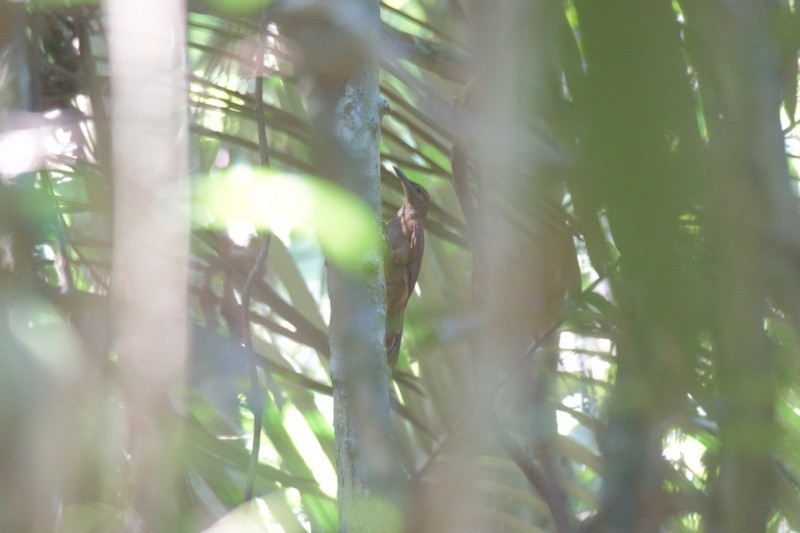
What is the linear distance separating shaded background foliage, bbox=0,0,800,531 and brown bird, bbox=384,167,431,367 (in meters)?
0.27

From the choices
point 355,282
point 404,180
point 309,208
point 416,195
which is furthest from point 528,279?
point 416,195

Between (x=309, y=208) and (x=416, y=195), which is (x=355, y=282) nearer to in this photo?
(x=309, y=208)

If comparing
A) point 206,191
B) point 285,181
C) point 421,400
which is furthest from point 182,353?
point 421,400

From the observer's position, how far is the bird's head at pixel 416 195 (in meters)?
3.13

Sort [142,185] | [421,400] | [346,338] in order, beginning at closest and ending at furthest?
[142,185] < [346,338] < [421,400]

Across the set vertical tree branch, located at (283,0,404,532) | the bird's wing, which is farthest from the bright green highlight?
the bird's wing

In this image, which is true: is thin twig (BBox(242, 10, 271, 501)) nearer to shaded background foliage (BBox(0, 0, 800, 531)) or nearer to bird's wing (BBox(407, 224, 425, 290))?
shaded background foliage (BBox(0, 0, 800, 531))

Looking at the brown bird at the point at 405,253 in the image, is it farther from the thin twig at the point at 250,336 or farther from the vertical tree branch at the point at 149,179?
the vertical tree branch at the point at 149,179

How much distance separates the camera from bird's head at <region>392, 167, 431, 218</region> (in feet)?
10.3

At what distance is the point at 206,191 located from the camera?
1.81m

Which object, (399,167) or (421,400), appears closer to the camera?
(421,400)

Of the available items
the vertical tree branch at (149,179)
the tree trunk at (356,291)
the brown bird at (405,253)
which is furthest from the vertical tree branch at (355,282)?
the brown bird at (405,253)

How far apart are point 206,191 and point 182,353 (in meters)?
0.85

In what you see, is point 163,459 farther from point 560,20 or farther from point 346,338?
point 560,20
